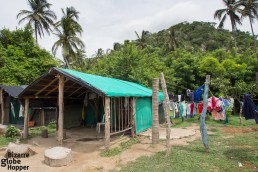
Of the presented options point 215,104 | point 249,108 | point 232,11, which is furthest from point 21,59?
point 232,11

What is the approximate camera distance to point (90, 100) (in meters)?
15.3

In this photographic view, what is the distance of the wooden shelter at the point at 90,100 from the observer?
9.43m

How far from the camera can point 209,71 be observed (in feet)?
74.7

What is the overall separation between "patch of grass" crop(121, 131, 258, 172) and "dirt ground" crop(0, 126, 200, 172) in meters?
0.61

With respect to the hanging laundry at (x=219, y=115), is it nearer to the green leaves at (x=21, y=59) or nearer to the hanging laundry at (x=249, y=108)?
the hanging laundry at (x=249, y=108)

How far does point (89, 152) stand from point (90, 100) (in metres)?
6.56

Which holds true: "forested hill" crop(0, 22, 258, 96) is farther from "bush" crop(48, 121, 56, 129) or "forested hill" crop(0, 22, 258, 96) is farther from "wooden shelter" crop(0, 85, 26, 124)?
"bush" crop(48, 121, 56, 129)

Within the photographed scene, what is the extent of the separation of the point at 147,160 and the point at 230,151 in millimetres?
3305

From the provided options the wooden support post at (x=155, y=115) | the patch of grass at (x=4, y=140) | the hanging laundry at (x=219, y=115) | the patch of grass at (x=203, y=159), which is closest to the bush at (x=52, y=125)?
the patch of grass at (x=4, y=140)

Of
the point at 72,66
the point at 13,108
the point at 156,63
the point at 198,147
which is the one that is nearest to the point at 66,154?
the point at 198,147

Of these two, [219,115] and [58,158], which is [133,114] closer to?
[219,115]

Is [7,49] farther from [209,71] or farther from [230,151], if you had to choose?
[230,151]

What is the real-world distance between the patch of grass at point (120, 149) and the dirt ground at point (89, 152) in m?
0.19

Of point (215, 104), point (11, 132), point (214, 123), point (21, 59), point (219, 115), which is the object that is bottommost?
point (214, 123)
